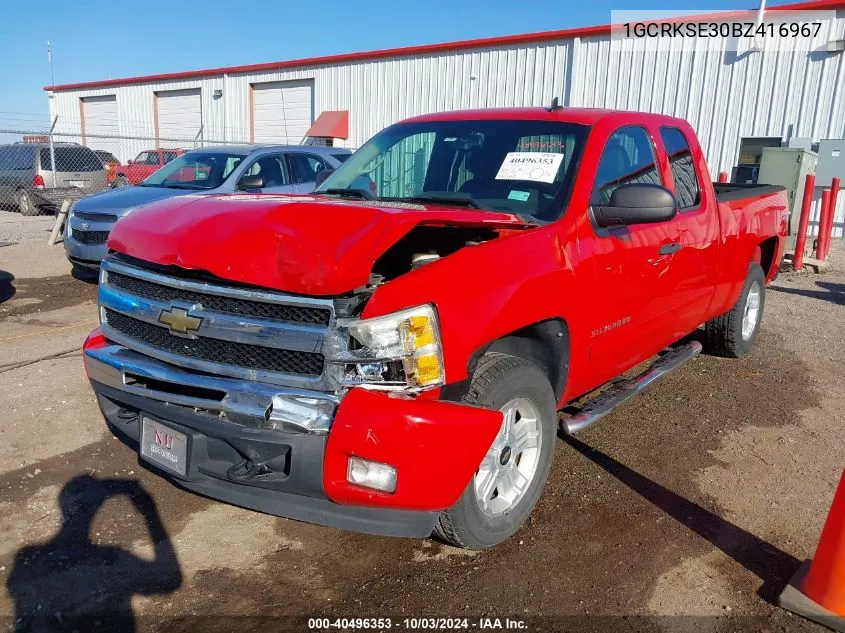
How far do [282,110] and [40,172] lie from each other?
35.0ft

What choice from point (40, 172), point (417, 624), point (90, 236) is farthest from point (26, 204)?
point (417, 624)

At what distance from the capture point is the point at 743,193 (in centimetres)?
559

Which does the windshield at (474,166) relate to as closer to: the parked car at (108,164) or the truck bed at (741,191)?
the truck bed at (741,191)

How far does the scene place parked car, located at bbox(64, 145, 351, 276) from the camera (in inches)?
330

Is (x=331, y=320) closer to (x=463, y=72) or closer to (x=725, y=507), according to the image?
(x=725, y=507)

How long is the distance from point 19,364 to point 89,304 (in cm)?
253

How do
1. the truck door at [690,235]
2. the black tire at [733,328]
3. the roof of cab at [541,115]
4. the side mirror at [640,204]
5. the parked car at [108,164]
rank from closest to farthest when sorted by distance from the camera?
the side mirror at [640,204] → the roof of cab at [541,115] → the truck door at [690,235] → the black tire at [733,328] → the parked car at [108,164]

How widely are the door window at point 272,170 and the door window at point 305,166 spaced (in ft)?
0.53

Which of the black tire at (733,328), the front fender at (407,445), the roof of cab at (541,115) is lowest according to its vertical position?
the black tire at (733,328)

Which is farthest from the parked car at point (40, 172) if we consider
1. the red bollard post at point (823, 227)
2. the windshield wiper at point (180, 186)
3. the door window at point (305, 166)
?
the red bollard post at point (823, 227)

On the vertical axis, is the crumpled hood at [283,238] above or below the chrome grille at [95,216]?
above

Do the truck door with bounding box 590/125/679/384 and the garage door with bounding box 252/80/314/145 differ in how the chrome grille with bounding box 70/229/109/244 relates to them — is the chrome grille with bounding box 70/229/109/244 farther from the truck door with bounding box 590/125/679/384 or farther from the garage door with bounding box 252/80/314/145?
the garage door with bounding box 252/80/314/145

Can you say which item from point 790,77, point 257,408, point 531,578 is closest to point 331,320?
point 257,408

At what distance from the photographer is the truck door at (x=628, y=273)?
3.49 meters
